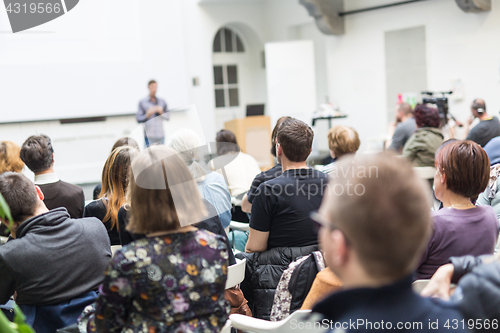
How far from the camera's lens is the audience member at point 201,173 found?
218 cm

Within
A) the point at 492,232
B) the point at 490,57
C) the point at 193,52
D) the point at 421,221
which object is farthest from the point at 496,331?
the point at 193,52

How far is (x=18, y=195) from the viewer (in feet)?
5.94

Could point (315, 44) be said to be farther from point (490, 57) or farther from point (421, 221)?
point (421, 221)

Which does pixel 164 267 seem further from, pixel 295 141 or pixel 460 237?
pixel 295 141

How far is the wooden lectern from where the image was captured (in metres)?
8.16

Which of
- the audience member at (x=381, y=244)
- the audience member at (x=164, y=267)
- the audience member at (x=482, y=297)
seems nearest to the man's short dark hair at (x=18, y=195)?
the audience member at (x=164, y=267)

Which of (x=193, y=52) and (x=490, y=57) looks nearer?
(x=490, y=57)

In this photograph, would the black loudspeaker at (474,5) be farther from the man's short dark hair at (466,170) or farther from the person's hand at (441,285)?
the person's hand at (441,285)

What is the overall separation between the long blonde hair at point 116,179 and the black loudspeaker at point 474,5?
5.51 metres

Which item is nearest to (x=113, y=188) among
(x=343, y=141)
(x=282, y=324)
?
(x=282, y=324)

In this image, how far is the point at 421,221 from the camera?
751 millimetres

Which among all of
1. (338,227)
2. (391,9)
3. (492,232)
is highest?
(391,9)

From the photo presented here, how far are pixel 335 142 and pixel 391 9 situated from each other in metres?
5.31

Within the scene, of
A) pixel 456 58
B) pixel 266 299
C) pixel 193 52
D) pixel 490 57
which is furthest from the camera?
pixel 193 52
